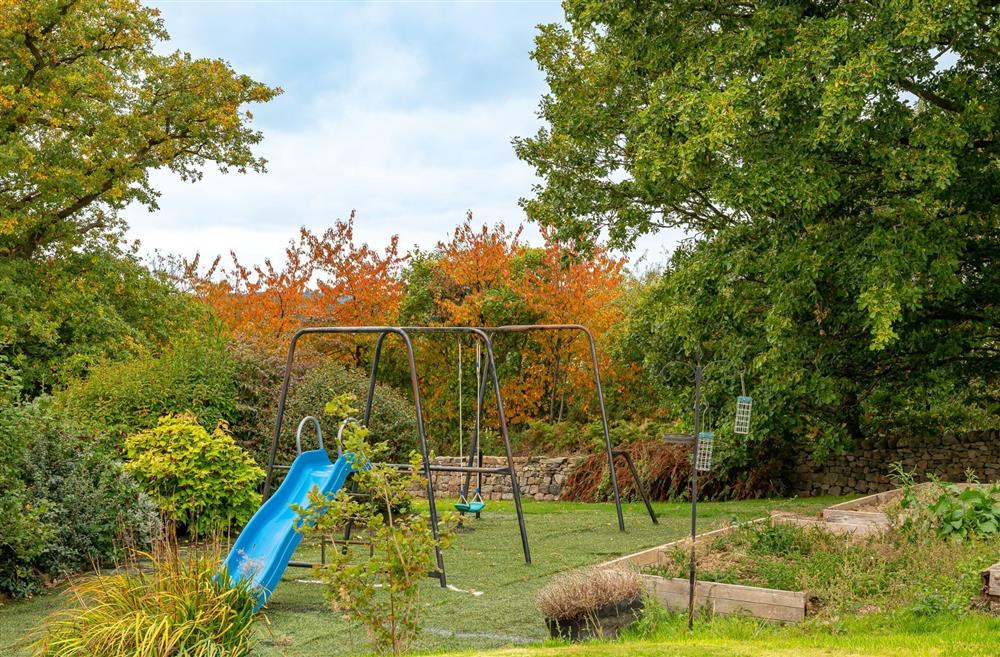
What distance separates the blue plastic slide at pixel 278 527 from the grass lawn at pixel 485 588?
327mm

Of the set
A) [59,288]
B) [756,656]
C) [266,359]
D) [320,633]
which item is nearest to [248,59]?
[59,288]

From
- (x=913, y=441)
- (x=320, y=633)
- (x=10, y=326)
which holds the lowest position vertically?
(x=320, y=633)

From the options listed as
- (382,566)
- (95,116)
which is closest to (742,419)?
(382,566)

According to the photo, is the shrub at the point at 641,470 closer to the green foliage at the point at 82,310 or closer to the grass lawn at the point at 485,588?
the grass lawn at the point at 485,588

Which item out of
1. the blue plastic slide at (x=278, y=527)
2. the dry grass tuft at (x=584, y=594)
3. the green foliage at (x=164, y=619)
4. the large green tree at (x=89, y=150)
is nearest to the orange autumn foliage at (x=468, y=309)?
the large green tree at (x=89, y=150)

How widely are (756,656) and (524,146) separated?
1155 cm

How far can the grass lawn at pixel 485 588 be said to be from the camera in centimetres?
590

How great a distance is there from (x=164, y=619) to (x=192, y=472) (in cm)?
469

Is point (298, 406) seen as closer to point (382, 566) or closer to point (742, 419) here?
point (742, 419)

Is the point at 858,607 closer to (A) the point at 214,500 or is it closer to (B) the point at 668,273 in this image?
(A) the point at 214,500

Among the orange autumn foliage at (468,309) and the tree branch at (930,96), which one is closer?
the tree branch at (930,96)

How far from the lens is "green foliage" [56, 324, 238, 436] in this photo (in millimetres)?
11008

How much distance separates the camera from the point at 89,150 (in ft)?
64.4

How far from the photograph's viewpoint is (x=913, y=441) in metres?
14.6
